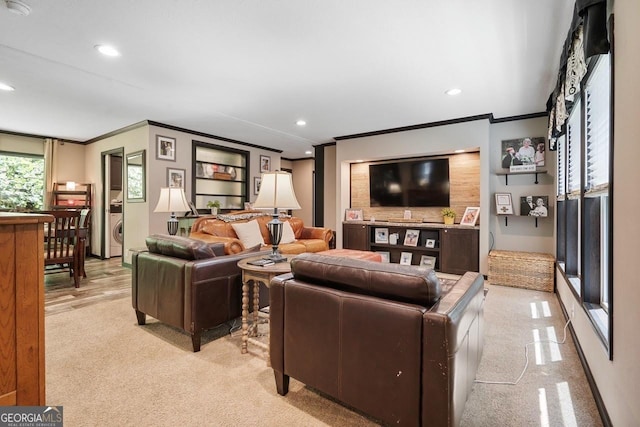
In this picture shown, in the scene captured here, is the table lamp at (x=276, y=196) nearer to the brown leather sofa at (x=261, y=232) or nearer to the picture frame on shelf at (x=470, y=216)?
the brown leather sofa at (x=261, y=232)

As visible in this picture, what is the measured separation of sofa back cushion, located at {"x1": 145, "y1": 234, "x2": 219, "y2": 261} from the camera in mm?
2270

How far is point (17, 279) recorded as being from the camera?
40.4 inches

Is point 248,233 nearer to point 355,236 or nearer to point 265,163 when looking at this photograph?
point 355,236

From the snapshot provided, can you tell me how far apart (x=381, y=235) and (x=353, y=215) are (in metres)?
0.67

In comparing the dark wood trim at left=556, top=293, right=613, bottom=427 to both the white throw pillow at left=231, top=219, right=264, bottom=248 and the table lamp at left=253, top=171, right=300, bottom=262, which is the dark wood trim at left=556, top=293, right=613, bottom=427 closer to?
the table lamp at left=253, top=171, right=300, bottom=262

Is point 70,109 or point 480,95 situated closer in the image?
Result: point 480,95

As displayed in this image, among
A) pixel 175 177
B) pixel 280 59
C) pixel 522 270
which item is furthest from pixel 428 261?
pixel 175 177

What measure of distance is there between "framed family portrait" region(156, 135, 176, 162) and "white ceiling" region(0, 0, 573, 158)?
39 cm

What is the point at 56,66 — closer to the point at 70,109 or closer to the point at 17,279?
the point at 70,109

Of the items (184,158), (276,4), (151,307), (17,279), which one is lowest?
(151,307)

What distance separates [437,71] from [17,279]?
132 inches

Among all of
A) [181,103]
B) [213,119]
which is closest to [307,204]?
[213,119]

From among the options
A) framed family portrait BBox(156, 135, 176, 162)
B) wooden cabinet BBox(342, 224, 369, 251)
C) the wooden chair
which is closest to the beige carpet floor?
the wooden chair

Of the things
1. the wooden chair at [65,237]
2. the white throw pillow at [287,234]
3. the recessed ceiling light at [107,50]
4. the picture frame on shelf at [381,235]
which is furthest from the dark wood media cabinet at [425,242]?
the recessed ceiling light at [107,50]
